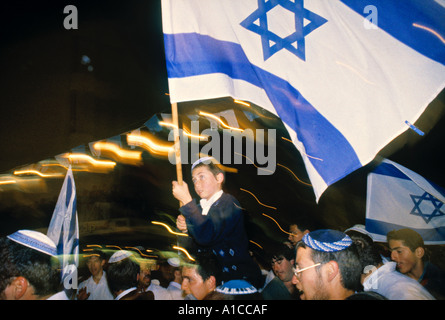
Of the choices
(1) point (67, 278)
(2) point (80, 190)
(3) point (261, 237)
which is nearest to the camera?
(1) point (67, 278)

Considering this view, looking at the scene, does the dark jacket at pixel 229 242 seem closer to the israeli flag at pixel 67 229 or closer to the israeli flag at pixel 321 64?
the israeli flag at pixel 321 64

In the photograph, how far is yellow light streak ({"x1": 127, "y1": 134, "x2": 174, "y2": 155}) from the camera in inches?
196

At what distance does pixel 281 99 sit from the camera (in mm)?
2557

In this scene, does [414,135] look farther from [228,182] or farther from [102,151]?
[102,151]

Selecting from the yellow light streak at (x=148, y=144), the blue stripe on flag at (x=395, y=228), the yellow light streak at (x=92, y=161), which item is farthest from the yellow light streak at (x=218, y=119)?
the blue stripe on flag at (x=395, y=228)

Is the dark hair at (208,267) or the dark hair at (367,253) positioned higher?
the dark hair at (367,253)

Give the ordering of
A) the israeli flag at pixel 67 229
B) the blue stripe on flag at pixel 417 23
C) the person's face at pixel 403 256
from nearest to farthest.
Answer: the blue stripe on flag at pixel 417 23
the israeli flag at pixel 67 229
the person's face at pixel 403 256

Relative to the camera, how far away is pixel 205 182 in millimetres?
3123

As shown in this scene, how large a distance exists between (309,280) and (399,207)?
3065mm

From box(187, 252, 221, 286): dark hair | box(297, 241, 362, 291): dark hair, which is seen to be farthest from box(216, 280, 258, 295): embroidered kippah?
box(297, 241, 362, 291): dark hair

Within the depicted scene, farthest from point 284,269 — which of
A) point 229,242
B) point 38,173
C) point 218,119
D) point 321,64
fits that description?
point 38,173

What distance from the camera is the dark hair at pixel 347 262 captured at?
2.32m

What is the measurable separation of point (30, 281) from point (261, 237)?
4.74 meters

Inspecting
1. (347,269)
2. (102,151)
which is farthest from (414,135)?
(102,151)
